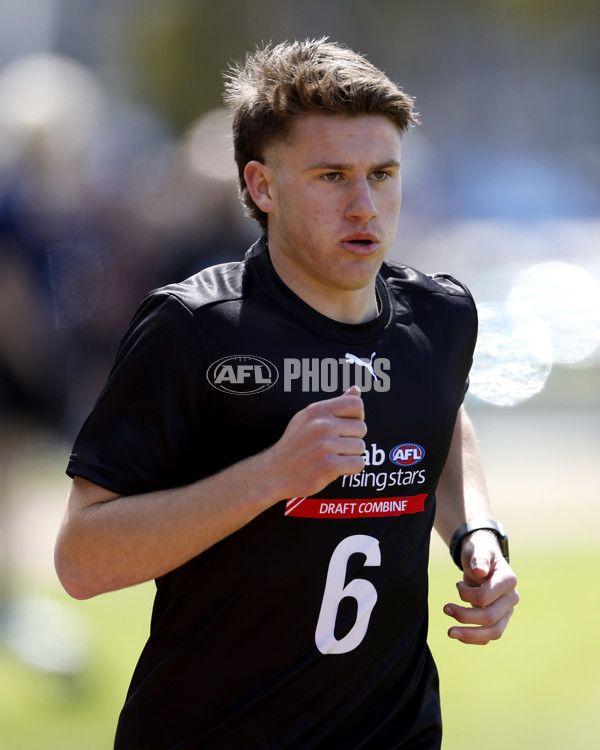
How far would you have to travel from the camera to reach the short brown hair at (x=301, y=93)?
2160 millimetres

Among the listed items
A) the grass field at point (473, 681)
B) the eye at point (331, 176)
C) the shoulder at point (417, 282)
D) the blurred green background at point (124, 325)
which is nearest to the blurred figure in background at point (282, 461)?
the eye at point (331, 176)

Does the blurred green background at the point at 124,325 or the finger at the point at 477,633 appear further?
the blurred green background at the point at 124,325

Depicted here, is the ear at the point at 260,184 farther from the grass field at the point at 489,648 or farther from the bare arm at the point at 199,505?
the grass field at the point at 489,648

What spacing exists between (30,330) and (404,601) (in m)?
3.71

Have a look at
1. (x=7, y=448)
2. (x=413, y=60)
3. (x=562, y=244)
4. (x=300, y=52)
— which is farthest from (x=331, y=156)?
(x=413, y=60)

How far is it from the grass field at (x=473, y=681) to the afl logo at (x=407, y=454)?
2.06m

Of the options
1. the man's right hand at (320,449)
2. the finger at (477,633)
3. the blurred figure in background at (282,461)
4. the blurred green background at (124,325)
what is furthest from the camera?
the blurred green background at (124,325)

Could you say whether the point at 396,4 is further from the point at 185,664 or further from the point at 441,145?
the point at 185,664

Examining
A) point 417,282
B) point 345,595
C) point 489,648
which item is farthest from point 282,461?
point 489,648

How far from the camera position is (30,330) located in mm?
5520

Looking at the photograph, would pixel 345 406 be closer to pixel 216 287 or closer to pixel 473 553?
pixel 216 287

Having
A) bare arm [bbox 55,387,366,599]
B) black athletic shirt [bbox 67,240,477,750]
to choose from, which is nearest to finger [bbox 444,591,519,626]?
black athletic shirt [bbox 67,240,477,750]

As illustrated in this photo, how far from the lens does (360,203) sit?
83.1 inches

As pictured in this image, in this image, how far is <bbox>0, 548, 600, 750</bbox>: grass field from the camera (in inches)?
157
